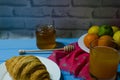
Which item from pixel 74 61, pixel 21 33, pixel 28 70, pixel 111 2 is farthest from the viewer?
pixel 21 33

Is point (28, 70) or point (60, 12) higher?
point (60, 12)

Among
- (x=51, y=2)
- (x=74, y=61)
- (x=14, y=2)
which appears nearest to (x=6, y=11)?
(x=14, y=2)

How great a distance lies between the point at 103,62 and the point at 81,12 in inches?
17.7

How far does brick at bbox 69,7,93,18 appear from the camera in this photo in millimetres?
1146

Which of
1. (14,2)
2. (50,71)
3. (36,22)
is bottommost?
(50,71)

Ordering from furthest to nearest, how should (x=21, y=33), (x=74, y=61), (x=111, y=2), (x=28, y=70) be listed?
(x=21, y=33), (x=111, y=2), (x=74, y=61), (x=28, y=70)

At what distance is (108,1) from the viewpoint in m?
1.12

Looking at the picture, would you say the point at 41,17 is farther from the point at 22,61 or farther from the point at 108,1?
the point at 22,61

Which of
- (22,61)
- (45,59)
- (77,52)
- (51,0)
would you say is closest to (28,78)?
(22,61)

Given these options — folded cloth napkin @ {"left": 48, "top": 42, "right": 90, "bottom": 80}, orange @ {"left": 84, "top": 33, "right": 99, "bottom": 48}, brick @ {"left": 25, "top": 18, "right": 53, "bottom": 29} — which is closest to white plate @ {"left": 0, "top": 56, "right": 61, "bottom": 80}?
folded cloth napkin @ {"left": 48, "top": 42, "right": 90, "bottom": 80}

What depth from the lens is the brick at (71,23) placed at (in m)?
1.18

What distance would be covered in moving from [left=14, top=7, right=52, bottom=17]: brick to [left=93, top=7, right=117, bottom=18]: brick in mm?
213

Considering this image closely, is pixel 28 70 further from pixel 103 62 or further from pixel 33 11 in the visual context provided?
pixel 33 11

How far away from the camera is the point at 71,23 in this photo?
1.19m
